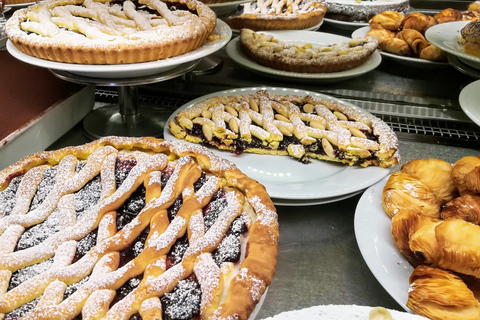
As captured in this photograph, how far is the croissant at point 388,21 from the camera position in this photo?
1842 mm

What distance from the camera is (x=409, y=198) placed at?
2.78 feet

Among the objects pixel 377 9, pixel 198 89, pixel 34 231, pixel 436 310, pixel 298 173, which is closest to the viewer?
pixel 436 310

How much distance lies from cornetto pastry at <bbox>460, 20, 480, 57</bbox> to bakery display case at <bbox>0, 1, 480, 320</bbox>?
3.3 inches

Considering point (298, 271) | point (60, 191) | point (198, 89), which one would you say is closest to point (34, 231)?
point (60, 191)

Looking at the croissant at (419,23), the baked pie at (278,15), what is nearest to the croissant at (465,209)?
the croissant at (419,23)

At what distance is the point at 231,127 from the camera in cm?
116

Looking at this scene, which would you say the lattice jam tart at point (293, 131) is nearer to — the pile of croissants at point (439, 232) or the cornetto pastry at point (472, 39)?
the pile of croissants at point (439, 232)

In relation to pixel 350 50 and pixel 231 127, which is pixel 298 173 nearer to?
pixel 231 127

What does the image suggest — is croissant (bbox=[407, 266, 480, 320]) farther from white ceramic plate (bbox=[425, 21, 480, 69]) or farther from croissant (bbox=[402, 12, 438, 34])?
croissant (bbox=[402, 12, 438, 34])

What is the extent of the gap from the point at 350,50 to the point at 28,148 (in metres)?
1.21

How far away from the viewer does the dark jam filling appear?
1.94ft

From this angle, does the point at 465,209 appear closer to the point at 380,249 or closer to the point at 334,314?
the point at 380,249

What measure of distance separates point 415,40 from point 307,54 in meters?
0.48

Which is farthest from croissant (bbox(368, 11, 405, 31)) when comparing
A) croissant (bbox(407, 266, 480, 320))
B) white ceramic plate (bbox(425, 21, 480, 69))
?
croissant (bbox(407, 266, 480, 320))
